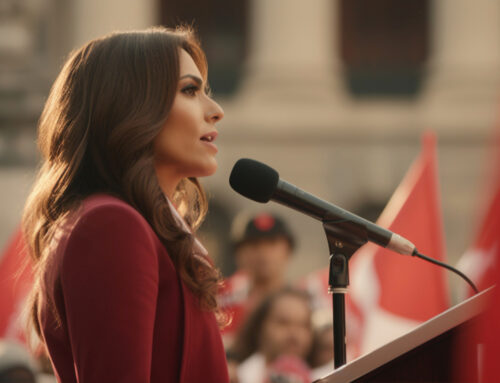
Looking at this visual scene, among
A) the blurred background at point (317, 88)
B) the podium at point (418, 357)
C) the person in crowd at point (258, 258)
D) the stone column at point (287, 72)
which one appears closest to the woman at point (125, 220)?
the podium at point (418, 357)

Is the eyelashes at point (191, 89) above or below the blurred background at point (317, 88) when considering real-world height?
above

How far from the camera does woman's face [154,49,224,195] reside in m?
1.85

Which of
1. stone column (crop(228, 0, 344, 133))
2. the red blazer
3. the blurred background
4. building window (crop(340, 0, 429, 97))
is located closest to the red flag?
the red blazer

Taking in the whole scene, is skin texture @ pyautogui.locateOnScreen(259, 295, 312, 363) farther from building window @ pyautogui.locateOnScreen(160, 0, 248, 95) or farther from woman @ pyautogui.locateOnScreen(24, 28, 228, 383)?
building window @ pyautogui.locateOnScreen(160, 0, 248, 95)

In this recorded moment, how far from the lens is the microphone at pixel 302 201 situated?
183cm

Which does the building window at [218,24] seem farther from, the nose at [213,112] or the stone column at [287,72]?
the nose at [213,112]

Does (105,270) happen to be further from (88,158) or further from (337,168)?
(337,168)

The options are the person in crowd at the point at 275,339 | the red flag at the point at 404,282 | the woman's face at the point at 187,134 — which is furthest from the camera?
the red flag at the point at 404,282

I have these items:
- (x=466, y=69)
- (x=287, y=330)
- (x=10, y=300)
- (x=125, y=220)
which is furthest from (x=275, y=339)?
(x=466, y=69)

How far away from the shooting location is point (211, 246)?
12.6 metres

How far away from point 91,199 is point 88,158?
0.51 feet

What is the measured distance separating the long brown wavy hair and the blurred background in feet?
33.0

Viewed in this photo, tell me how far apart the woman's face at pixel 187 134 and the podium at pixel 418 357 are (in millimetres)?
634

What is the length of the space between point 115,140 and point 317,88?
1077cm
